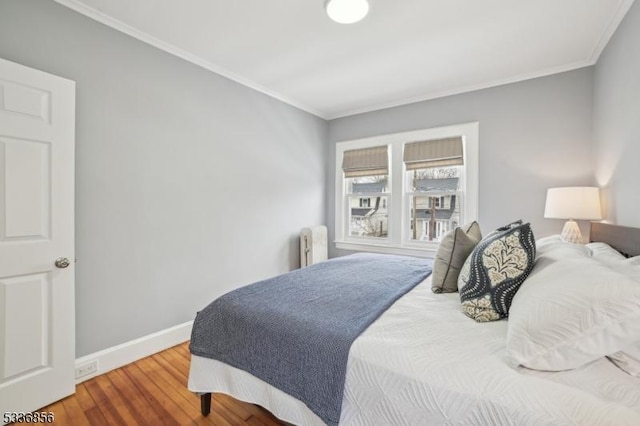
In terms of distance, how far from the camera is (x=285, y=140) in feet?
12.0

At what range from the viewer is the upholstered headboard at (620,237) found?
5.24 ft

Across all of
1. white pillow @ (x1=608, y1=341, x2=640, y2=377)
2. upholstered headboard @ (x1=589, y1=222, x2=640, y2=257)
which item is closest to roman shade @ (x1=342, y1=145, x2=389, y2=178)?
upholstered headboard @ (x1=589, y1=222, x2=640, y2=257)

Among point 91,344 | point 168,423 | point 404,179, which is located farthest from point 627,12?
point 91,344

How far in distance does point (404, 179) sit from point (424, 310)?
259cm

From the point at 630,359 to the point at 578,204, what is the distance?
6.44 feet

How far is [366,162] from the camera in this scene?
4.01 meters

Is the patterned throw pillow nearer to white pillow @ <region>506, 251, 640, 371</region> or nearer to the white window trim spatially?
white pillow @ <region>506, 251, 640, 371</region>

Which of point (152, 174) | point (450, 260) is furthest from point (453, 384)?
point (152, 174)

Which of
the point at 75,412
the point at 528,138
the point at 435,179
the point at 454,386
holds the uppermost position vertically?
the point at 528,138

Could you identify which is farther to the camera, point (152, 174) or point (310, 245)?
point (310, 245)

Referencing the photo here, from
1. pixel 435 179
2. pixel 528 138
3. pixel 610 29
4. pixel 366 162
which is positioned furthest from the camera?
pixel 366 162

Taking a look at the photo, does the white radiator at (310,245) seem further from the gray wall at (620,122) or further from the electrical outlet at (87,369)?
the gray wall at (620,122)

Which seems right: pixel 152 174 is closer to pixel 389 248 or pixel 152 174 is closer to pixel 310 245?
pixel 310 245

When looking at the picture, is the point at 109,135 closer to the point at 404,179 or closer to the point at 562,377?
the point at 562,377
